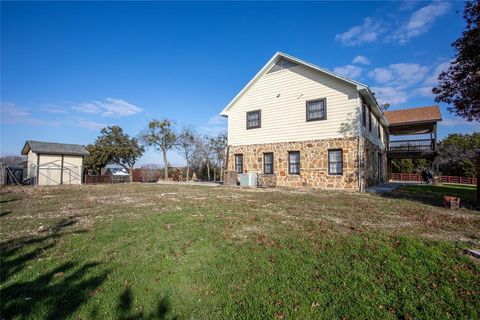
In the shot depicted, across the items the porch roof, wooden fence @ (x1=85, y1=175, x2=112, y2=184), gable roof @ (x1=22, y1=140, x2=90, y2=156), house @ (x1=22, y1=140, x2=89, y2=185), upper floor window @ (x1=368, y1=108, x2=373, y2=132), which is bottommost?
wooden fence @ (x1=85, y1=175, x2=112, y2=184)

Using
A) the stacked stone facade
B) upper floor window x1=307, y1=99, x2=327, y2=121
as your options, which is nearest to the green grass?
the stacked stone facade

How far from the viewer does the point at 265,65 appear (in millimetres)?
16500

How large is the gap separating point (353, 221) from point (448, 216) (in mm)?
2786

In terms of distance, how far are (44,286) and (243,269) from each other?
268 cm

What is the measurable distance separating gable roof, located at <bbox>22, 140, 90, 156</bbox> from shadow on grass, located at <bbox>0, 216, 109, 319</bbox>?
23194 millimetres

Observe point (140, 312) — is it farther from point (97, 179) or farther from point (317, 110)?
point (97, 179)

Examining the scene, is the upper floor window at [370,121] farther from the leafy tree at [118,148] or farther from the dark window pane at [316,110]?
the leafy tree at [118,148]

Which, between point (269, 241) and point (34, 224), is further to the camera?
point (34, 224)

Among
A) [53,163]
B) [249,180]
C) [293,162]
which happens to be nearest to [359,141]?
[293,162]

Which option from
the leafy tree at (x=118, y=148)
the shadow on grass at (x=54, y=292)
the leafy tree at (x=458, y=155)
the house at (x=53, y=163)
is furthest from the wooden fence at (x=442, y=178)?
the house at (x=53, y=163)

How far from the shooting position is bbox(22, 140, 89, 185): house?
2241 cm

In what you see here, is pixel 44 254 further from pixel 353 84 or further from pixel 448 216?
pixel 353 84

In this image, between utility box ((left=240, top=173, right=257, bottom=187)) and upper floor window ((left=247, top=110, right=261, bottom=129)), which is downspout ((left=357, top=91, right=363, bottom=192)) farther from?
upper floor window ((left=247, top=110, right=261, bottom=129))

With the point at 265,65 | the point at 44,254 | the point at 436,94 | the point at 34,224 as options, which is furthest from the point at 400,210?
the point at 265,65
